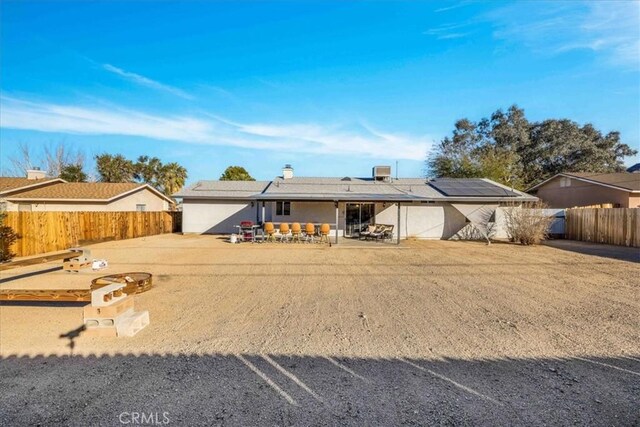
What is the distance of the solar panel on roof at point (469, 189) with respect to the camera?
18.2 meters

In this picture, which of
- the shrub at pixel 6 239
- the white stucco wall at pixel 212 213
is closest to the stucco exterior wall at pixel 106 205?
the white stucco wall at pixel 212 213

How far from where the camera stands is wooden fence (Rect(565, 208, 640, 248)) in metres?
14.2

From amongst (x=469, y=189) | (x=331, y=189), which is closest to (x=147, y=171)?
(x=331, y=189)

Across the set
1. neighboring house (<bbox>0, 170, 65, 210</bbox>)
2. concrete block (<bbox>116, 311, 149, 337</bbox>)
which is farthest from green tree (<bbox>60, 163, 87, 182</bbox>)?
concrete block (<bbox>116, 311, 149, 337</bbox>)

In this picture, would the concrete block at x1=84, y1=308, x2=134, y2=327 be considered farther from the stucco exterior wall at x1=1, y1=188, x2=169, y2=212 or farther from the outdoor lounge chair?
the stucco exterior wall at x1=1, y1=188, x2=169, y2=212

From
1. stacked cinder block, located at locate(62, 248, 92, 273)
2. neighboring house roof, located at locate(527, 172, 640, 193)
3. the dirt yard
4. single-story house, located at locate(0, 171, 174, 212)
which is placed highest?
neighboring house roof, located at locate(527, 172, 640, 193)

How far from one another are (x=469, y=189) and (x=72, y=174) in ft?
116

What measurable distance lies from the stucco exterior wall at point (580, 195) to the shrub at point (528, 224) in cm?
865

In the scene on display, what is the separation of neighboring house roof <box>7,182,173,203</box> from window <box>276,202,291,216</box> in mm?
Answer: 10480

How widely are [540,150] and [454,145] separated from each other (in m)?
9.11

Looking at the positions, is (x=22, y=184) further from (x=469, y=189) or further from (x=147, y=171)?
(x=469, y=189)

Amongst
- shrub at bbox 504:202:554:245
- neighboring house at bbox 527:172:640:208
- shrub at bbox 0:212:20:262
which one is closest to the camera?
shrub at bbox 0:212:20:262

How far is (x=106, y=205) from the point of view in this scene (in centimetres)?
1969

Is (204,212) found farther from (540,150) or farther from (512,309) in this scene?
(540,150)
